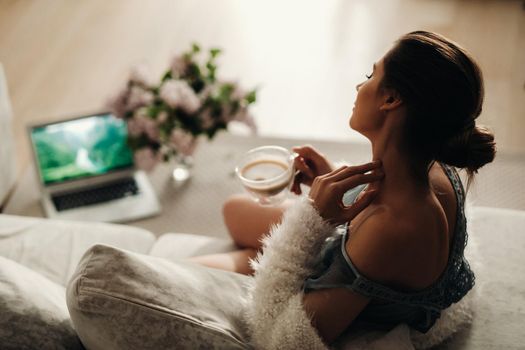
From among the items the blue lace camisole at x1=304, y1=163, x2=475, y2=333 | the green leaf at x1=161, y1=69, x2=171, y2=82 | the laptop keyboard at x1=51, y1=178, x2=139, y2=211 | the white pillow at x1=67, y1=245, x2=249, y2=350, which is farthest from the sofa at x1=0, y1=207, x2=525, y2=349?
the green leaf at x1=161, y1=69, x2=171, y2=82

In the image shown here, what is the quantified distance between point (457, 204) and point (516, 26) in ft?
8.34

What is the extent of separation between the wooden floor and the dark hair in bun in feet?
5.69

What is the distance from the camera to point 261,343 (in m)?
1.16

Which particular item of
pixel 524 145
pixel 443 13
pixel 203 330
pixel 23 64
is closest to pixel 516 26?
pixel 443 13

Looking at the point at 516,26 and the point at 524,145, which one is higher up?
the point at 516,26

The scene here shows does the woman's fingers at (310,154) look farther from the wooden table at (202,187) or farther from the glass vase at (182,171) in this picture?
the glass vase at (182,171)

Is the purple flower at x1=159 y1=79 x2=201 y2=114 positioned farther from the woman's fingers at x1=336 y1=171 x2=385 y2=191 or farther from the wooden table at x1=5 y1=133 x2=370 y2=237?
the woman's fingers at x1=336 y1=171 x2=385 y2=191

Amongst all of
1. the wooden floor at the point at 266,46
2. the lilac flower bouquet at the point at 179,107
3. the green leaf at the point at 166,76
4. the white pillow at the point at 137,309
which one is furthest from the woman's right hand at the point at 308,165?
the wooden floor at the point at 266,46

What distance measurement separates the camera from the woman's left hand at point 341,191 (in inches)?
45.6

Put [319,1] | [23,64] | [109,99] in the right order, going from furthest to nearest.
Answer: [319,1], [23,64], [109,99]

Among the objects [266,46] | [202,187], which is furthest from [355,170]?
[266,46]

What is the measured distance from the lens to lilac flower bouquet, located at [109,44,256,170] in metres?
2.16

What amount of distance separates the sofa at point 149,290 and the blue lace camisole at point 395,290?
11 cm

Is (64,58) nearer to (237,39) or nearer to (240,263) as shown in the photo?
(237,39)
